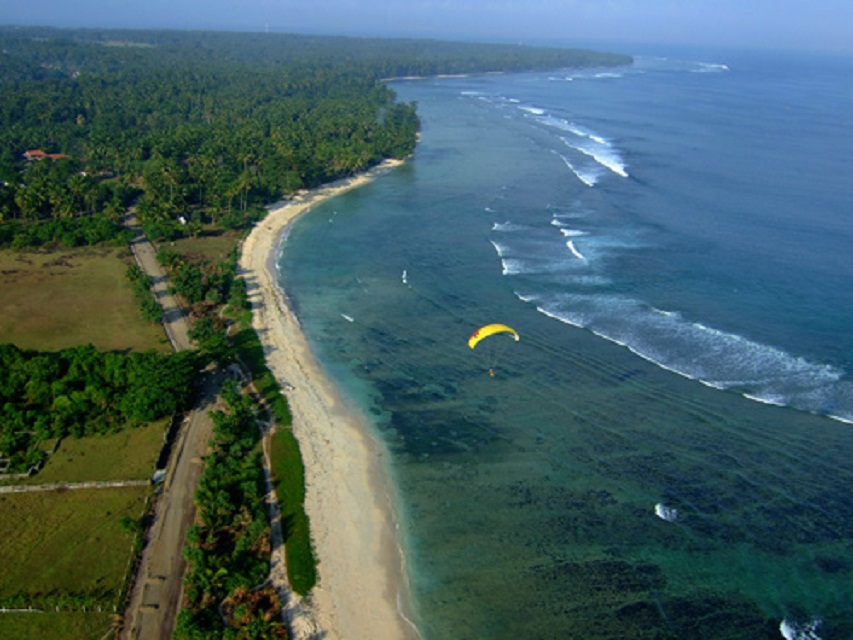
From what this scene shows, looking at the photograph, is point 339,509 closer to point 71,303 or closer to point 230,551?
point 230,551

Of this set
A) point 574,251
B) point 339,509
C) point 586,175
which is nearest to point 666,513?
point 339,509

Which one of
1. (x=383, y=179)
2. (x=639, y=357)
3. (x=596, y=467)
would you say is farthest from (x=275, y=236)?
(x=596, y=467)

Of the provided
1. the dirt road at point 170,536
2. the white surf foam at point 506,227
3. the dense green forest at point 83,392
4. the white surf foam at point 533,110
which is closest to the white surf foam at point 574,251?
the white surf foam at point 506,227

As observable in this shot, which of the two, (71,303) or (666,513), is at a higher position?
(71,303)

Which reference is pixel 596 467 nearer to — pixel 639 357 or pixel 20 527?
pixel 639 357

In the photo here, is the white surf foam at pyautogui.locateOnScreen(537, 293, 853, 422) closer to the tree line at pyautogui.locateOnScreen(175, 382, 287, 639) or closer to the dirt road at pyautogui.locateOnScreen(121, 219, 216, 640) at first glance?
the tree line at pyautogui.locateOnScreen(175, 382, 287, 639)

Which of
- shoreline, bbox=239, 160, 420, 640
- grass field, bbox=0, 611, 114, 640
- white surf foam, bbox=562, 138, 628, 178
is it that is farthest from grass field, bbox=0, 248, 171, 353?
white surf foam, bbox=562, 138, 628, 178
